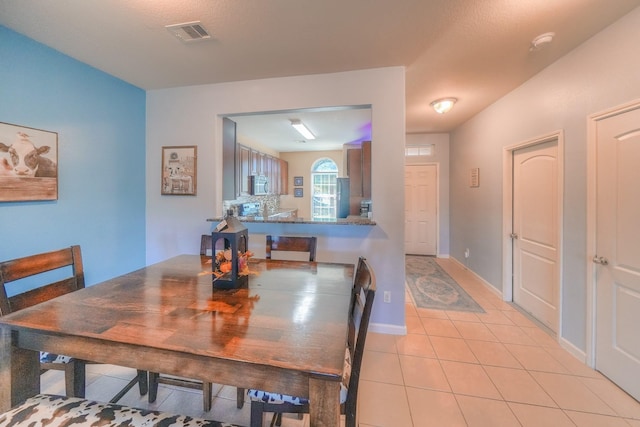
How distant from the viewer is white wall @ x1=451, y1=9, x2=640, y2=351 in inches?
71.9

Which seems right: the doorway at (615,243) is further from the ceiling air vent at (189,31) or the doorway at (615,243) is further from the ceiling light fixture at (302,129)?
the ceiling light fixture at (302,129)

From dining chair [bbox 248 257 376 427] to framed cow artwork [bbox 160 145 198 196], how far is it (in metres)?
2.41

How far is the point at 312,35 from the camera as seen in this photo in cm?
205

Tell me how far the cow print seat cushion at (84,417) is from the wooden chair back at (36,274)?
0.50 meters

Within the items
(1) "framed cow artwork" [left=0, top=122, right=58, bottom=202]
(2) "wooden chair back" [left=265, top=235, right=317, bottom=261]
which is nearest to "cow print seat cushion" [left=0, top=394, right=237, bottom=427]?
(2) "wooden chair back" [left=265, top=235, right=317, bottom=261]

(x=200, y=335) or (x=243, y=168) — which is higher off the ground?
(x=243, y=168)

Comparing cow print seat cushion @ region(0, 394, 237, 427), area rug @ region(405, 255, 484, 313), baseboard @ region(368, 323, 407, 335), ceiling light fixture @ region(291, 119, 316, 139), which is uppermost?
ceiling light fixture @ region(291, 119, 316, 139)

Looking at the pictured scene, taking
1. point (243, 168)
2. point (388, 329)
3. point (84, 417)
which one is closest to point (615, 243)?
point (388, 329)

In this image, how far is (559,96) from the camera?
2.37m

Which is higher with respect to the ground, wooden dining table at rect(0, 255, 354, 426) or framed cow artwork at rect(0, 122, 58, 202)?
framed cow artwork at rect(0, 122, 58, 202)

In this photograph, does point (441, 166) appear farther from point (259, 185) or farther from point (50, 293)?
point (50, 293)

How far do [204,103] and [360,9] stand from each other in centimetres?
199

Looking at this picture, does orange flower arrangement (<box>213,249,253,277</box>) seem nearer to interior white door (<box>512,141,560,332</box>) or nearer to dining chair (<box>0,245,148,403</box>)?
dining chair (<box>0,245,148,403</box>)

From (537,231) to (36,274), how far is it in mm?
4248
